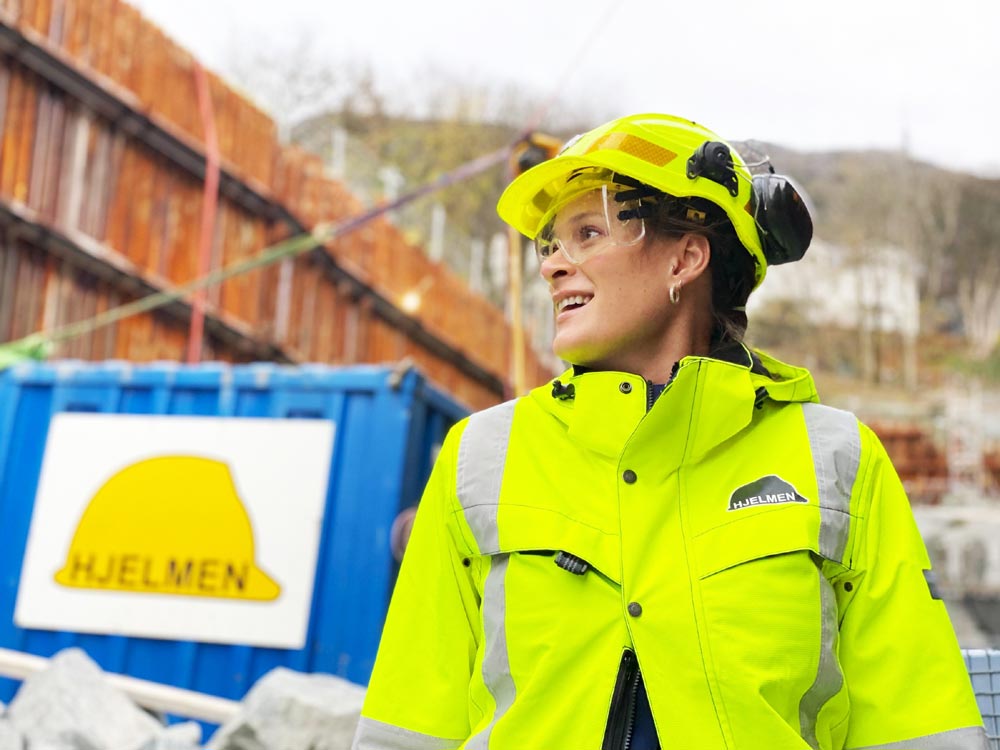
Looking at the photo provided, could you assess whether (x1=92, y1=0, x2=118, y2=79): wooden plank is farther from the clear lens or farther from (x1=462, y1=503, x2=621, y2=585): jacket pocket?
(x1=462, y1=503, x2=621, y2=585): jacket pocket

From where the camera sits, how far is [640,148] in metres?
2.17

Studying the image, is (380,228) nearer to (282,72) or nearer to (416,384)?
(416,384)

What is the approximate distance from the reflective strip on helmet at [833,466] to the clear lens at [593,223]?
1.50 ft

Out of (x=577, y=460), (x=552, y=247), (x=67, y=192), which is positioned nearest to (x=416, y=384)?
(x=552, y=247)

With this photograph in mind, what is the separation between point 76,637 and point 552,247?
3.84 metres

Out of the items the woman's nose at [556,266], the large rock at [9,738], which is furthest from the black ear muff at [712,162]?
the large rock at [9,738]

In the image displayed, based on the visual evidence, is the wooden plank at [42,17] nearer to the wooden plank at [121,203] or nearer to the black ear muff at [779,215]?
the wooden plank at [121,203]

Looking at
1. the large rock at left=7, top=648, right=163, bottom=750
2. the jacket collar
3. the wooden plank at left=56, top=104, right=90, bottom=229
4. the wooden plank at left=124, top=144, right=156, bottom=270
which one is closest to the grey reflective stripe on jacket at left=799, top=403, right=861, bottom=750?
the jacket collar

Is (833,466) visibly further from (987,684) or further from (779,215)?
A: (987,684)

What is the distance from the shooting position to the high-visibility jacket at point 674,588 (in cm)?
179

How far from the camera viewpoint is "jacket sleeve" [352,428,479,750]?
1.93 meters

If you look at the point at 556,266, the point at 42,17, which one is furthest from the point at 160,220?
the point at 556,266

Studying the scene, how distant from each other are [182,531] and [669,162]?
145 inches

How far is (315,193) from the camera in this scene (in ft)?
44.0
